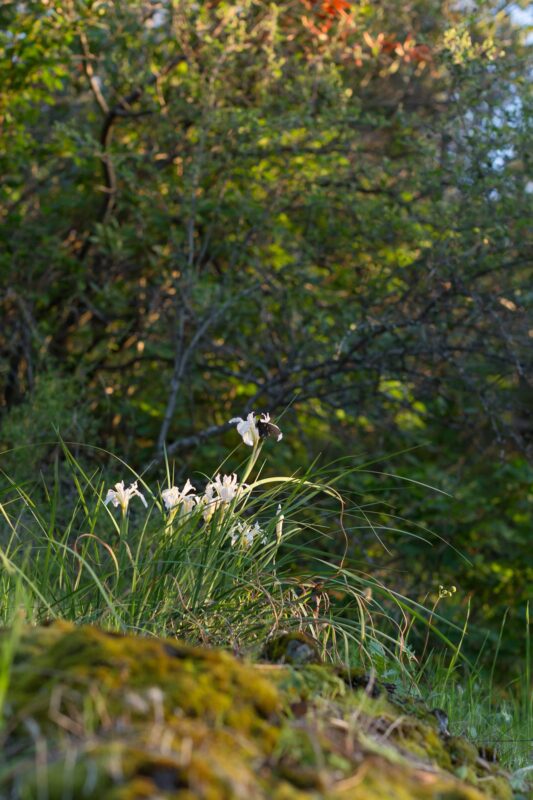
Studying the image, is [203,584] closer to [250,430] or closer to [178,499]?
[178,499]

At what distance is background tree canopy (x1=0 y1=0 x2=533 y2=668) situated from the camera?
6891 millimetres

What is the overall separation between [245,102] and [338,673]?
20.7ft

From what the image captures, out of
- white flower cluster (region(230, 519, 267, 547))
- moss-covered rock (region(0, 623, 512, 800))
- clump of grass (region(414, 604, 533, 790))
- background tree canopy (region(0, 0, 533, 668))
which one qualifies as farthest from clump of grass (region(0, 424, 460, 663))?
background tree canopy (region(0, 0, 533, 668))

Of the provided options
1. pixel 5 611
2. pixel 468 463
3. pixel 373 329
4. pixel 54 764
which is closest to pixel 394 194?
pixel 373 329

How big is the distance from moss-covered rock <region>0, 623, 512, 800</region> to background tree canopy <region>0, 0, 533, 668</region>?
15.4 feet

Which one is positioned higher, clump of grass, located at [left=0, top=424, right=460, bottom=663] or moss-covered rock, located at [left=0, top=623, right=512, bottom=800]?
moss-covered rock, located at [left=0, top=623, right=512, bottom=800]

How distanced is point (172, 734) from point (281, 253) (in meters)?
7.16

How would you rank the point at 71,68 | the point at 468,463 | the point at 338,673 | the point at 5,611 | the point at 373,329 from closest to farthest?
the point at 338,673, the point at 5,611, the point at 373,329, the point at 71,68, the point at 468,463

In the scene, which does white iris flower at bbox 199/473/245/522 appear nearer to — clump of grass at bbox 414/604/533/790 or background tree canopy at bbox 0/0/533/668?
clump of grass at bbox 414/604/533/790

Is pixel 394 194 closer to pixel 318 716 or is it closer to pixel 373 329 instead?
pixel 373 329

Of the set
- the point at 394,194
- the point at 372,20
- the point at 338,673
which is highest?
the point at 372,20

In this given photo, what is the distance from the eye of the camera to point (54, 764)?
1405 mm

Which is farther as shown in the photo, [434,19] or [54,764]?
[434,19]

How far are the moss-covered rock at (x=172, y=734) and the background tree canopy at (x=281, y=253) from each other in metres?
4.69
